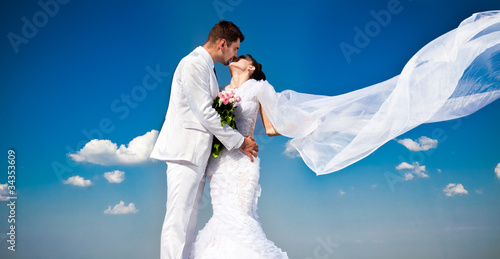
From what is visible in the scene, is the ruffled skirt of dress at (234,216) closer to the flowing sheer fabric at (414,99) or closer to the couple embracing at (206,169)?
the couple embracing at (206,169)

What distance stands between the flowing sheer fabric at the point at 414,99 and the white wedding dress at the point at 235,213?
551mm

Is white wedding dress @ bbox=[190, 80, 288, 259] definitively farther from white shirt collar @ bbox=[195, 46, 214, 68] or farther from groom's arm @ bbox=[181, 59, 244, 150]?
white shirt collar @ bbox=[195, 46, 214, 68]

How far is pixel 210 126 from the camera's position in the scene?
2945 mm

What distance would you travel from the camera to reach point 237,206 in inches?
119

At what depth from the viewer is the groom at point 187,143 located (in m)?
2.88

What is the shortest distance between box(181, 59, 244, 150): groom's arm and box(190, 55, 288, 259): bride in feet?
0.70

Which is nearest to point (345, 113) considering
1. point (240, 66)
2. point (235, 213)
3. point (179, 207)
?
point (240, 66)

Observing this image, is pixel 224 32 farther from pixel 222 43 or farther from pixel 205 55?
pixel 205 55

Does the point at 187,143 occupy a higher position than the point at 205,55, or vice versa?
the point at 205,55

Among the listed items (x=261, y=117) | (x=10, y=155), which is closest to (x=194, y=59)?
(x=261, y=117)

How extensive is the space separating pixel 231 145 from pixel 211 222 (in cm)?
58

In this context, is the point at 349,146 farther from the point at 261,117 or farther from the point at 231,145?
the point at 231,145

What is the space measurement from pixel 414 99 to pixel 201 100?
1.62m

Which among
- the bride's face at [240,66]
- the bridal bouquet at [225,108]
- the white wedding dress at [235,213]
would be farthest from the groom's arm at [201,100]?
the bride's face at [240,66]
